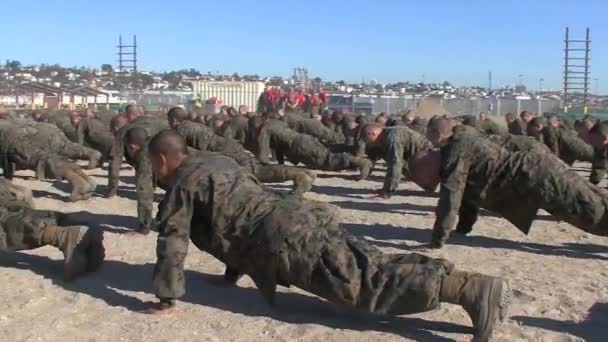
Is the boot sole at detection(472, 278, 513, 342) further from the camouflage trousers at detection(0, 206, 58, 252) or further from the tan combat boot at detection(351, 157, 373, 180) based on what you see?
the tan combat boot at detection(351, 157, 373, 180)

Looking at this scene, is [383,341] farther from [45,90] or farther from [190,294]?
[45,90]

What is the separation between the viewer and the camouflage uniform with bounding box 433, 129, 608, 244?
7.23 metres

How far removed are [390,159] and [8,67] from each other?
101488mm

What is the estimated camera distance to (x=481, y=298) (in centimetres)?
481

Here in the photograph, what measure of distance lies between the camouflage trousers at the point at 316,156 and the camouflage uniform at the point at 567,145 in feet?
13.7

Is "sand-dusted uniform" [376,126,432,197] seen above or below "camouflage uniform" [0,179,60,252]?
above

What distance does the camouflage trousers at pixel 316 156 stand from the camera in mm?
13578

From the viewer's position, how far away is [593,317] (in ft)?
18.8

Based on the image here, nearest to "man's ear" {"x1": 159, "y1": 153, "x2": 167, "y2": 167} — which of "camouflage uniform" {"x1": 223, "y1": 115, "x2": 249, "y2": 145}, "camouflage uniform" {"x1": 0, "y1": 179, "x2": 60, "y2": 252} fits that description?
"camouflage uniform" {"x1": 0, "y1": 179, "x2": 60, "y2": 252}

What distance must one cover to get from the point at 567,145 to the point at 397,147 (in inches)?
204

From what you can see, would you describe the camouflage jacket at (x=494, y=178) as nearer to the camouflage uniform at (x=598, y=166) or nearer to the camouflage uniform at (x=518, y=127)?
the camouflage uniform at (x=598, y=166)

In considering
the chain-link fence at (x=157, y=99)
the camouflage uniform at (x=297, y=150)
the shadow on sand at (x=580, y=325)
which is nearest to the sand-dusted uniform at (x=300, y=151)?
the camouflage uniform at (x=297, y=150)

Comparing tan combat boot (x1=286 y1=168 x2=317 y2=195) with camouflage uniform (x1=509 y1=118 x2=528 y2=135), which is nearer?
tan combat boot (x1=286 y1=168 x2=317 y2=195)

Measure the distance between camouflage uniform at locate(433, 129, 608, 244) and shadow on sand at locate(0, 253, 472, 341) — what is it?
202 cm
